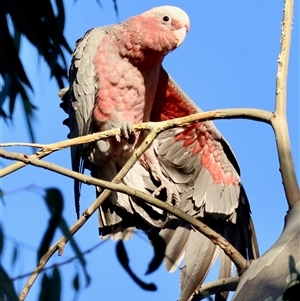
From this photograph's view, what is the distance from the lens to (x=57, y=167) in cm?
206

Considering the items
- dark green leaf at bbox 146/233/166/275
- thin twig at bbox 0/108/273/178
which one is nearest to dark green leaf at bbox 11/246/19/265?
thin twig at bbox 0/108/273/178

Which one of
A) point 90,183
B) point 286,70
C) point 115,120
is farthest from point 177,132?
point 90,183

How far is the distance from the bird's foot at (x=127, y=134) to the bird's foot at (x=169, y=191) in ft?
1.05

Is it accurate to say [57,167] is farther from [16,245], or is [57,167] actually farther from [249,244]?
[249,244]

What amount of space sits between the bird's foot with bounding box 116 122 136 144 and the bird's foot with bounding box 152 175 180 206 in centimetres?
32

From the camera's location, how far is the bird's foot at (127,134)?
319cm

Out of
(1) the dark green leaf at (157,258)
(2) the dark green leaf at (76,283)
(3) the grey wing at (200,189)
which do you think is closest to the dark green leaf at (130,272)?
(1) the dark green leaf at (157,258)

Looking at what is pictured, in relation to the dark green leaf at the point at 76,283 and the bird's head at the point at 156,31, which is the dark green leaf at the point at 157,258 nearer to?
the dark green leaf at the point at 76,283

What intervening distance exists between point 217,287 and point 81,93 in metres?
1.51

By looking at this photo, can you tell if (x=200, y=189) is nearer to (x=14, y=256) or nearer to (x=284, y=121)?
(x=284, y=121)

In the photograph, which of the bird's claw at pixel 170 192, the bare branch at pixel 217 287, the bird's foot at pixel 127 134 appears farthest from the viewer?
the bird's claw at pixel 170 192

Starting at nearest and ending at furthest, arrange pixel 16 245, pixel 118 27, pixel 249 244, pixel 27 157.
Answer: pixel 16 245, pixel 27 157, pixel 249 244, pixel 118 27

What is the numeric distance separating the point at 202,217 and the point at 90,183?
1.78 metres

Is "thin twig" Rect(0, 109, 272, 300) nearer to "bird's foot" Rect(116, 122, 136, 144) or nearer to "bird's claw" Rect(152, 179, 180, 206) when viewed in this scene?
"bird's foot" Rect(116, 122, 136, 144)
